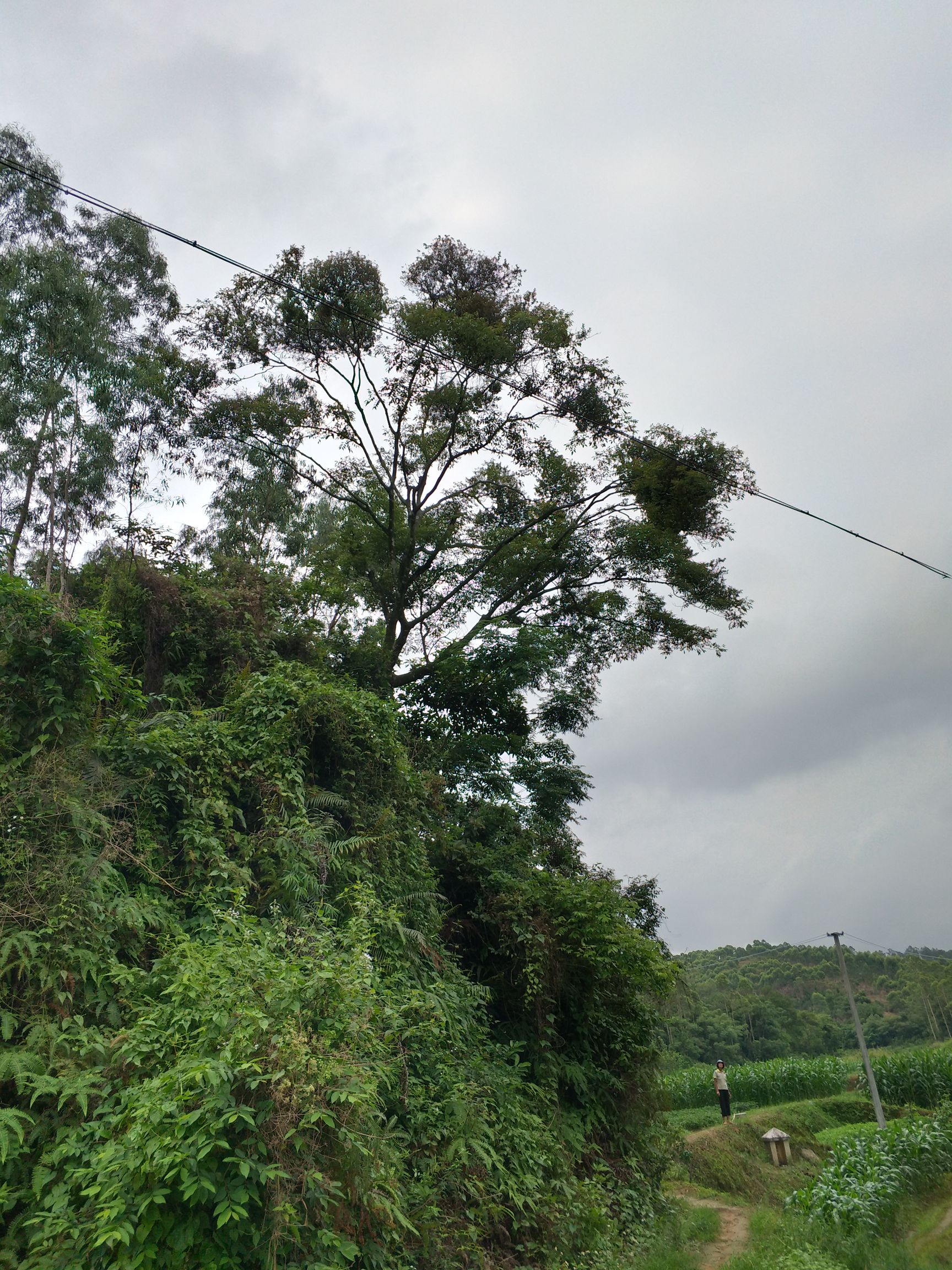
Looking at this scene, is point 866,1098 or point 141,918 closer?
point 141,918

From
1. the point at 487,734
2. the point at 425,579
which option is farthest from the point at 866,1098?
the point at 425,579

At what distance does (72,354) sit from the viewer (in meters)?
16.8

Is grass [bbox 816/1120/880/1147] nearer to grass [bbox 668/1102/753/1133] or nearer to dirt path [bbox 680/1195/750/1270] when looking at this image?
grass [bbox 668/1102/753/1133]

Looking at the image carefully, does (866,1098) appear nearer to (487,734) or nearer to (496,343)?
(487,734)

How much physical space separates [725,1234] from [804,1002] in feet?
126

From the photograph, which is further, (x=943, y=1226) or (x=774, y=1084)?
(x=774, y=1084)

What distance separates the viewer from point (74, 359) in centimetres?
1691

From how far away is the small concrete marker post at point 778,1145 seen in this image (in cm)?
1562

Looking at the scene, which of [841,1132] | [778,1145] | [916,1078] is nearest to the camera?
[778,1145]

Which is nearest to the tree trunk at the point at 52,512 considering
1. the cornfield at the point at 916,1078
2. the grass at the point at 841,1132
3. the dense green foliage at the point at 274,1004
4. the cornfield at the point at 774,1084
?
the dense green foliage at the point at 274,1004

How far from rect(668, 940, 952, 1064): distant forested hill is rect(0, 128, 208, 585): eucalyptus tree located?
28.4 meters

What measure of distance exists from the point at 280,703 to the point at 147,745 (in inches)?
72.9

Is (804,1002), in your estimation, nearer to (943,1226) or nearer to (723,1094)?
(723,1094)

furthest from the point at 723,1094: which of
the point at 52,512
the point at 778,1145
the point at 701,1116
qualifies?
the point at 52,512
